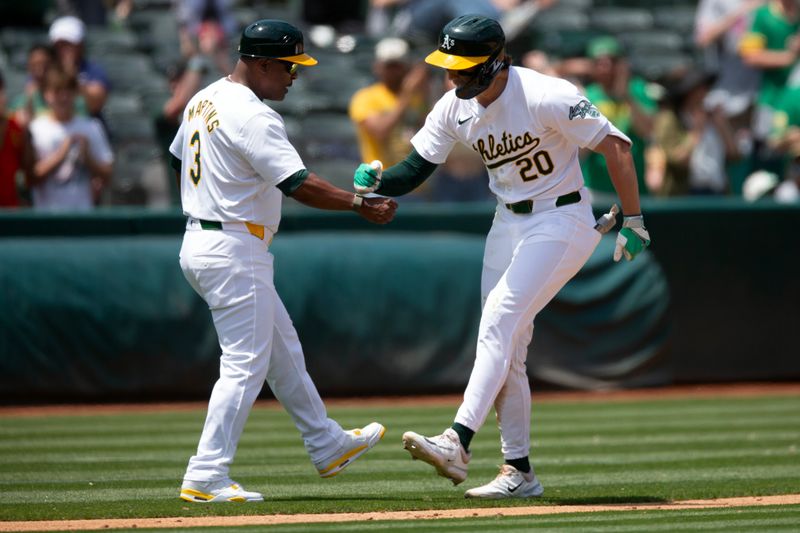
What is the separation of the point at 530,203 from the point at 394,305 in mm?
4864

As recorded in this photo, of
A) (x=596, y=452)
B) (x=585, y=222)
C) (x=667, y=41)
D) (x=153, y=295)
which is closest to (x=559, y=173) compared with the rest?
(x=585, y=222)

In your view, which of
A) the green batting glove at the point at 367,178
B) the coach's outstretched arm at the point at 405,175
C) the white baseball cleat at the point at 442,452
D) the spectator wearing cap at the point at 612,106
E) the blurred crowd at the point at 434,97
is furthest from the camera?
the spectator wearing cap at the point at 612,106

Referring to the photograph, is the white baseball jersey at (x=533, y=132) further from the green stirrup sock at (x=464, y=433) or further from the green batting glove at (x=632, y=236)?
the green stirrup sock at (x=464, y=433)

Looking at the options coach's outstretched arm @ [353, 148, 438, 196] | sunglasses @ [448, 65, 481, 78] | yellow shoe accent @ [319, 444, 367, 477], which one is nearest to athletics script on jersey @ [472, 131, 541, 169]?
sunglasses @ [448, 65, 481, 78]

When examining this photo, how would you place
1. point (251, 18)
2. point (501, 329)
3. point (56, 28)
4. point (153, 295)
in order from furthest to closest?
1. point (251, 18)
2. point (56, 28)
3. point (153, 295)
4. point (501, 329)

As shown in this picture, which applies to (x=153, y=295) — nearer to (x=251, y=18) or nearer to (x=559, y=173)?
(x=559, y=173)

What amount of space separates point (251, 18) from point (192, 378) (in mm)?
6990

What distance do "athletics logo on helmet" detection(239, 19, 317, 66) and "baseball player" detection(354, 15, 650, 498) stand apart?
2.11 ft

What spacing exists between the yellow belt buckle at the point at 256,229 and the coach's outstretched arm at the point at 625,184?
61.9 inches

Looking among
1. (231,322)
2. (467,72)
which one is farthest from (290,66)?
(231,322)

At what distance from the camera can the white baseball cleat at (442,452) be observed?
5.88 metres

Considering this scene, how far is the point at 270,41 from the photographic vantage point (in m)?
6.20

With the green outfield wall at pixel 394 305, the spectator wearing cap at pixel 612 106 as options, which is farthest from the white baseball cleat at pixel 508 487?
the spectator wearing cap at pixel 612 106

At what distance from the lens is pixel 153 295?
420 inches
